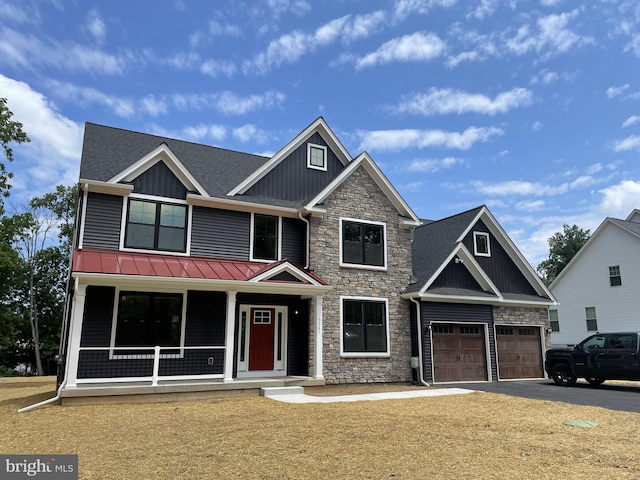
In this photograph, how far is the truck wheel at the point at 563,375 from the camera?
595 inches

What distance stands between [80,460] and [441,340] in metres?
12.6

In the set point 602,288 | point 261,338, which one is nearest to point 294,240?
point 261,338

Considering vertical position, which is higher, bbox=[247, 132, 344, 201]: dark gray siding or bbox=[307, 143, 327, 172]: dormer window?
bbox=[307, 143, 327, 172]: dormer window

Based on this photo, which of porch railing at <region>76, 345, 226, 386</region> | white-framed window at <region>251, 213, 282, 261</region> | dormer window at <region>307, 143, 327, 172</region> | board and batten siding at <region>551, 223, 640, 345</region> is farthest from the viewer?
board and batten siding at <region>551, 223, 640, 345</region>

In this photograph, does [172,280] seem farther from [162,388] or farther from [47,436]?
[47,436]

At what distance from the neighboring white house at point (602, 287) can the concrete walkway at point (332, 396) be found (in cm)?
1506

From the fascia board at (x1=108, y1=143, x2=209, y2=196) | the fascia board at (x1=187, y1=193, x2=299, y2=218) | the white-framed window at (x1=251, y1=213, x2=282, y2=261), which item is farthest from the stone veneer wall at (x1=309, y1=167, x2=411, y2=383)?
the fascia board at (x1=108, y1=143, x2=209, y2=196)

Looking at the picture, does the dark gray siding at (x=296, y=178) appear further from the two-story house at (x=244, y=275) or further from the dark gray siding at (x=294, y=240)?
the dark gray siding at (x=294, y=240)

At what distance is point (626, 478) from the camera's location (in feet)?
17.3

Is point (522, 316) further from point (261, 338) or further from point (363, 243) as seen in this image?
point (261, 338)

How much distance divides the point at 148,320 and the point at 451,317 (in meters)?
10.3

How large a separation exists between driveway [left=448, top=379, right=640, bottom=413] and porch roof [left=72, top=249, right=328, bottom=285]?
6685 millimetres

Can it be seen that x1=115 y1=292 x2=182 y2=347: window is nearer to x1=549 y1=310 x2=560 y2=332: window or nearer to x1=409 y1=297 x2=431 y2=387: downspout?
x1=409 y1=297 x2=431 y2=387: downspout

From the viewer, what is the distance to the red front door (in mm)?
14180
